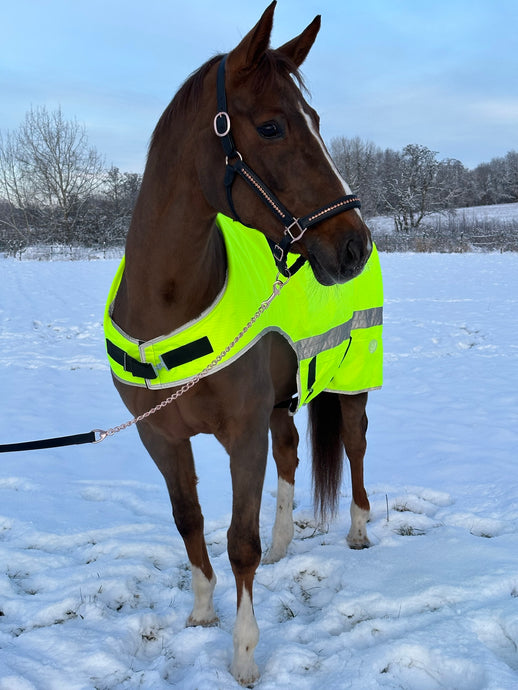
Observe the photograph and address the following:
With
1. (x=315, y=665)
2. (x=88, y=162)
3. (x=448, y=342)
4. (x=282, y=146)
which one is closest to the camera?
(x=282, y=146)

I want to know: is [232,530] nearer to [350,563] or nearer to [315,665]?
[315,665]

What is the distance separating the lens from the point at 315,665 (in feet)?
6.55

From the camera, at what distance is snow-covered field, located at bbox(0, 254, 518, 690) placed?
197 cm

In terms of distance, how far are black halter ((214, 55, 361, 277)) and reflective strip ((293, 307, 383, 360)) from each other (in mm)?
798

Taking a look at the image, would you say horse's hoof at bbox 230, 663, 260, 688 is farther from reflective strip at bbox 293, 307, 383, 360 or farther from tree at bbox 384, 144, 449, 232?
tree at bbox 384, 144, 449, 232

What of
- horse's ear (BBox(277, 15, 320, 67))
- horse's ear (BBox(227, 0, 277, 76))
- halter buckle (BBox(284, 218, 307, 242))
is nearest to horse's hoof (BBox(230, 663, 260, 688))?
halter buckle (BBox(284, 218, 307, 242))

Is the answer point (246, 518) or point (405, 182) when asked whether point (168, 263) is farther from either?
point (405, 182)

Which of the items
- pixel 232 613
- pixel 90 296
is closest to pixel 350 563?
pixel 232 613

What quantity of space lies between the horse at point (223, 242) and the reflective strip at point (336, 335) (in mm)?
88

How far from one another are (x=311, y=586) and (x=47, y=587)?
129 cm

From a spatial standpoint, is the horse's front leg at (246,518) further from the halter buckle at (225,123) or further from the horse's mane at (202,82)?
the horse's mane at (202,82)

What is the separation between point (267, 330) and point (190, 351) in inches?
14.4

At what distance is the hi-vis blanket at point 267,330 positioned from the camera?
203cm

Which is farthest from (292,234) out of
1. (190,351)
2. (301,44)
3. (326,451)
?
(326,451)
